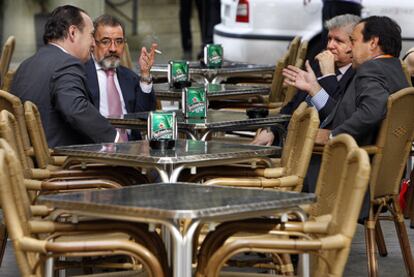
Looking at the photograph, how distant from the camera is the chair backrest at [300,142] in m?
6.46

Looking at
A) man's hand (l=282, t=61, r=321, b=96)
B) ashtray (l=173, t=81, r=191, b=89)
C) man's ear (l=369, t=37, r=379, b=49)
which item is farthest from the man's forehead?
man's ear (l=369, t=37, r=379, b=49)

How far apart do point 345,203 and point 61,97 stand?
2561 mm

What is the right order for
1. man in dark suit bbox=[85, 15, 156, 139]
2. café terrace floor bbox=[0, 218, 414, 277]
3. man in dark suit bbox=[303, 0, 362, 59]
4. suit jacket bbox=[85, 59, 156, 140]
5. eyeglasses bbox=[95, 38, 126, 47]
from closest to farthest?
1. café terrace floor bbox=[0, 218, 414, 277]
2. man in dark suit bbox=[85, 15, 156, 139]
3. suit jacket bbox=[85, 59, 156, 140]
4. eyeglasses bbox=[95, 38, 126, 47]
5. man in dark suit bbox=[303, 0, 362, 59]

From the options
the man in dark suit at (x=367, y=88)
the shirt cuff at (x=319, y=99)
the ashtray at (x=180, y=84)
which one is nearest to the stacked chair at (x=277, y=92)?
the ashtray at (x=180, y=84)

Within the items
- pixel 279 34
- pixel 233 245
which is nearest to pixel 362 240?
pixel 233 245

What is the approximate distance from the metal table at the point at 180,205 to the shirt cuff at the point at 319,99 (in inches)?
101

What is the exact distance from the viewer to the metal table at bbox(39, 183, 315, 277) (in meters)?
4.77

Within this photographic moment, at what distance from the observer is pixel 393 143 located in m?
7.16

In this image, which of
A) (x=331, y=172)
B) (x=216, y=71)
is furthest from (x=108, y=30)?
(x=331, y=172)

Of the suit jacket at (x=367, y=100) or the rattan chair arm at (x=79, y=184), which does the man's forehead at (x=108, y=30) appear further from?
the rattan chair arm at (x=79, y=184)

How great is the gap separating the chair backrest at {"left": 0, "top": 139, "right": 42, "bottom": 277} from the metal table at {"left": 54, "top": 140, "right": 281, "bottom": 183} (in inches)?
40.7

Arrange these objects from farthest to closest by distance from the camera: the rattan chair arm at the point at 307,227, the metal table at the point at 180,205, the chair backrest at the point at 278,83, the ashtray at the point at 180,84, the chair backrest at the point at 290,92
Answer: the chair backrest at the point at 278,83 → the chair backrest at the point at 290,92 → the ashtray at the point at 180,84 → the rattan chair arm at the point at 307,227 → the metal table at the point at 180,205

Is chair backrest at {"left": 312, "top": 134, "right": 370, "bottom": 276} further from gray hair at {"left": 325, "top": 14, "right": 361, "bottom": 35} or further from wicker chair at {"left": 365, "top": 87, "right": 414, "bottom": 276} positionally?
gray hair at {"left": 325, "top": 14, "right": 361, "bottom": 35}

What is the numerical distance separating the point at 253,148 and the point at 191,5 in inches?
455
